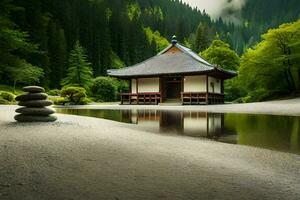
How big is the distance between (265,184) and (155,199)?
1716mm

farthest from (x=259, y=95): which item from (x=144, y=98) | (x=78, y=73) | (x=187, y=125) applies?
(x=78, y=73)

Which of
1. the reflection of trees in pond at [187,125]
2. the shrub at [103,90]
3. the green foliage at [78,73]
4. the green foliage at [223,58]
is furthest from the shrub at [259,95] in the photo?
the green foliage at [78,73]

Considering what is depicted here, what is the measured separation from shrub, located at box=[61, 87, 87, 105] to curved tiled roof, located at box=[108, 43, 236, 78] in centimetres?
452

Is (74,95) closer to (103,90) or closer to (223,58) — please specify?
(103,90)

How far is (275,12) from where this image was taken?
611ft

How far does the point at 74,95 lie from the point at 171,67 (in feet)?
35.4

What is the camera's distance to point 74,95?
32250 mm

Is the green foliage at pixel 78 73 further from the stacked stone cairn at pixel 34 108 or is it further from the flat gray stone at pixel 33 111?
the flat gray stone at pixel 33 111

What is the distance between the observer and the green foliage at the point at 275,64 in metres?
30.7

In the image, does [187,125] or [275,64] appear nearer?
[187,125]

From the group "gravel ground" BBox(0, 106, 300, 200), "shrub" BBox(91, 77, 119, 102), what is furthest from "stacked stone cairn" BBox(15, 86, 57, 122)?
"shrub" BBox(91, 77, 119, 102)

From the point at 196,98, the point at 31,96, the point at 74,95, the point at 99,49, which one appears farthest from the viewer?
the point at 99,49

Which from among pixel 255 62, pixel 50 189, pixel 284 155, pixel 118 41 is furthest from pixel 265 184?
pixel 118 41

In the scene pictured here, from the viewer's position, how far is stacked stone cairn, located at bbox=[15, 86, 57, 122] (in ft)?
34.0
